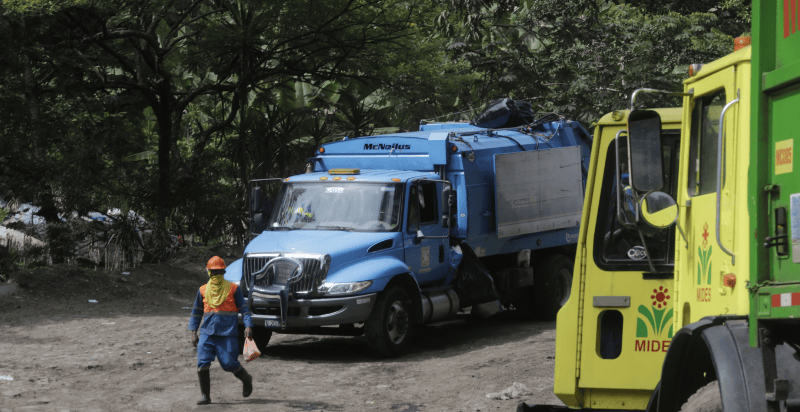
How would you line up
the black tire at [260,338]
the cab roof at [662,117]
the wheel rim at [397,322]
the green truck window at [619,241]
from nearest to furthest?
the cab roof at [662,117]
the green truck window at [619,241]
the wheel rim at [397,322]
the black tire at [260,338]

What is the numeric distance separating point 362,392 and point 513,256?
5476 millimetres

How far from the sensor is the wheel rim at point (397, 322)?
36.4 ft

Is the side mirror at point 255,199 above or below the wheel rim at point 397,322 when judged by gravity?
above

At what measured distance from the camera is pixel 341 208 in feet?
38.0

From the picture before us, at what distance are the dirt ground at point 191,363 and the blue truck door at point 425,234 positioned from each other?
110cm

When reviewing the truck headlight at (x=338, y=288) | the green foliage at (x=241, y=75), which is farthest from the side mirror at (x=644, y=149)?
the green foliage at (x=241, y=75)

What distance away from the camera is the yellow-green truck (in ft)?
10.4

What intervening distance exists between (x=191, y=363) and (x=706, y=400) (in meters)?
8.12

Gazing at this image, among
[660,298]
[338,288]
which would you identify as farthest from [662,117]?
[338,288]

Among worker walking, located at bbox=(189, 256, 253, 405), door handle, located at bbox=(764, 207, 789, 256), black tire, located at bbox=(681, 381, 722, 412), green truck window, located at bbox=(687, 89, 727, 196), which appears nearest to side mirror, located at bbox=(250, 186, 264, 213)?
worker walking, located at bbox=(189, 256, 253, 405)

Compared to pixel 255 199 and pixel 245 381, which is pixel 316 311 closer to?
pixel 245 381

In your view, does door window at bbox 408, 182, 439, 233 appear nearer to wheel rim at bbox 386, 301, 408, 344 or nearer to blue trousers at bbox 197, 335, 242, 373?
wheel rim at bbox 386, 301, 408, 344

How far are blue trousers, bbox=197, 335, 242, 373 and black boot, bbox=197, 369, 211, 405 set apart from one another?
0.05 meters

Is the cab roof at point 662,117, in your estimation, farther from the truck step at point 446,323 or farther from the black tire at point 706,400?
the truck step at point 446,323
